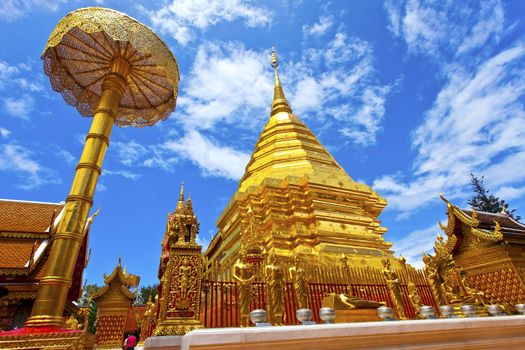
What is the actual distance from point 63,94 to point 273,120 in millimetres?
10594

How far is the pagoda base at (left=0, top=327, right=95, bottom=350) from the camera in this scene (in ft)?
14.2

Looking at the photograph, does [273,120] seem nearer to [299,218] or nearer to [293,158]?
[293,158]

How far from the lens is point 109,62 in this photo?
812cm

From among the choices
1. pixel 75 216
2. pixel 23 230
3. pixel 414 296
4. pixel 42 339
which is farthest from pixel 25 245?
pixel 414 296

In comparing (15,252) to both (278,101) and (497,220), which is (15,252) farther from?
(497,220)

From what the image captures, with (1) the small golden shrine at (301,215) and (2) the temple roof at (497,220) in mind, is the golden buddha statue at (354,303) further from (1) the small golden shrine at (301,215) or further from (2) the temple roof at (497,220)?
(2) the temple roof at (497,220)

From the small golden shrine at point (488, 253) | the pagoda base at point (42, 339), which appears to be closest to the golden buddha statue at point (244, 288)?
the pagoda base at point (42, 339)

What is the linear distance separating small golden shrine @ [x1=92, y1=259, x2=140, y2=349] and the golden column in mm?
6020

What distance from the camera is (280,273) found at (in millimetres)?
5324

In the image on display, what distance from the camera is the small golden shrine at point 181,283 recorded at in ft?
12.5

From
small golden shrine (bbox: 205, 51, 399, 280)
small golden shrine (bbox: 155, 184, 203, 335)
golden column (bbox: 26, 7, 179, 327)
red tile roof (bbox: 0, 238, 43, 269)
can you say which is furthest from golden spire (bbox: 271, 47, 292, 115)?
small golden shrine (bbox: 155, 184, 203, 335)

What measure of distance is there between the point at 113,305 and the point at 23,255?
11.8 feet

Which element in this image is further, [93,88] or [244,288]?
[93,88]

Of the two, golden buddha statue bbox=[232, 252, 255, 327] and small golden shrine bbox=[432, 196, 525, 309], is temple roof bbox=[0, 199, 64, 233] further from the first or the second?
small golden shrine bbox=[432, 196, 525, 309]
